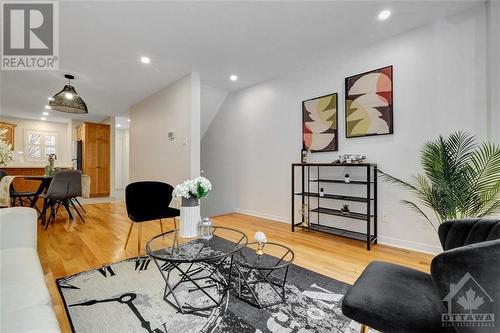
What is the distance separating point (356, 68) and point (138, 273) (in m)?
3.71

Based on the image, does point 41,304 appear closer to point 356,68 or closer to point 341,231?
point 341,231

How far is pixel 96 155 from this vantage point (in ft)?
23.7

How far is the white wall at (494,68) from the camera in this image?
2225mm

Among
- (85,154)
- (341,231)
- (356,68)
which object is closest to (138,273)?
(341,231)

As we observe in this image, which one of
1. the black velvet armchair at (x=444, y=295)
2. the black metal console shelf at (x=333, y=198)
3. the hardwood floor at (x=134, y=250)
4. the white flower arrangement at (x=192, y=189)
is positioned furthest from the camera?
→ the black metal console shelf at (x=333, y=198)

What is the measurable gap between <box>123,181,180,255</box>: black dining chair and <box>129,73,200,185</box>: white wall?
2.83 ft

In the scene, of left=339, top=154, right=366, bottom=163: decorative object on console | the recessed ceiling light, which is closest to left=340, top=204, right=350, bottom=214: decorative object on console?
left=339, top=154, right=366, bottom=163: decorative object on console

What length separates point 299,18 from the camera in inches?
100

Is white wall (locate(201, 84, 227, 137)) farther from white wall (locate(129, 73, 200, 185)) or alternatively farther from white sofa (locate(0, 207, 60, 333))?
white sofa (locate(0, 207, 60, 333))

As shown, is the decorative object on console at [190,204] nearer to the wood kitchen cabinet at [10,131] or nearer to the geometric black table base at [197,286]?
the geometric black table base at [197,286]

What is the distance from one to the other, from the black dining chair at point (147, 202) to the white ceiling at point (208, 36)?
1.86 m

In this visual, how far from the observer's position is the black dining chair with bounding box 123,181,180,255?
9.04ft

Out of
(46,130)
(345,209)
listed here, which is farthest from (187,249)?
(46,130)

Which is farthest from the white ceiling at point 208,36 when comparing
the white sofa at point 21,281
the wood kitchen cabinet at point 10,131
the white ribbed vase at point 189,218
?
the wood kitchen cabinet at point 10,131
